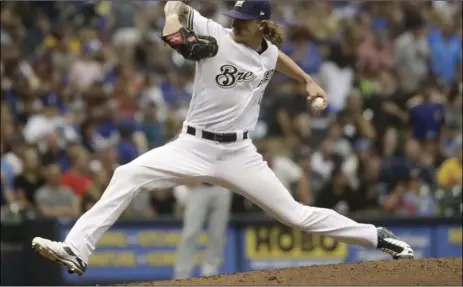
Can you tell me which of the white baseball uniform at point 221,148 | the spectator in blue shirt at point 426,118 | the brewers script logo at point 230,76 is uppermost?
the spectator in blue shirt at point 426,118

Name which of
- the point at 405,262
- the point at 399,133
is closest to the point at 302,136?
the point at 399,133

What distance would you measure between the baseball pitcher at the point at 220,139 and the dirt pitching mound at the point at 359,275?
37 centimetres

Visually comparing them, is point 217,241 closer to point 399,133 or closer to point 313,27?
point 399,133

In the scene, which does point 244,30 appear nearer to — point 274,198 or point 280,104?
point 274,198

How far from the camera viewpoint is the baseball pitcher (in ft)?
24.6

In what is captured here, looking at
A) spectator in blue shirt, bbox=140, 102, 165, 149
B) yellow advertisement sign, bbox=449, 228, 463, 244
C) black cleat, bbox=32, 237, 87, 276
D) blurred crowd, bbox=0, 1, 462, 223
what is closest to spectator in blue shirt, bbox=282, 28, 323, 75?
blurred crowd, bbox=0, 1, 462, 223

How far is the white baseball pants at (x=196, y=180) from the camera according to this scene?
24.5ft

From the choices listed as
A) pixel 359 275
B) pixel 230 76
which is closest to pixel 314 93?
pixel 230 76

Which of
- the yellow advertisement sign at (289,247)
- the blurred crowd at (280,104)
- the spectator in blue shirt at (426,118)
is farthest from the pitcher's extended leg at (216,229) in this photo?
the spectator in blue shirt at (426,118)

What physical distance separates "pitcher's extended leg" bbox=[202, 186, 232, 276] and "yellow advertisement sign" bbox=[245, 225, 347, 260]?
500 mm

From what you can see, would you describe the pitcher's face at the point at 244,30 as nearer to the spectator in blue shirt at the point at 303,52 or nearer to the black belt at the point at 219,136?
the black belt at the point at 219,136

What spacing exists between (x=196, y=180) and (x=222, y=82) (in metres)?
0.73

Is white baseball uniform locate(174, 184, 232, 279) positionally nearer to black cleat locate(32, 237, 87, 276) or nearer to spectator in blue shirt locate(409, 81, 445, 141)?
spectator in blue shirt locate(409, 81, 445, 141)

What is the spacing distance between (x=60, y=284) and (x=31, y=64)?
4.61 metres
